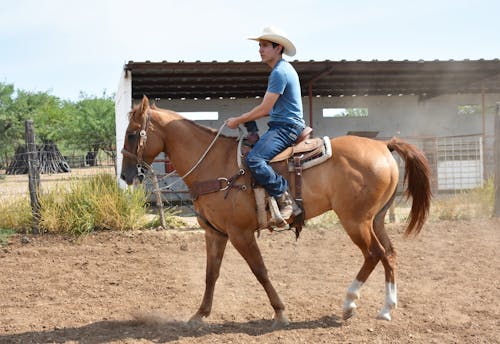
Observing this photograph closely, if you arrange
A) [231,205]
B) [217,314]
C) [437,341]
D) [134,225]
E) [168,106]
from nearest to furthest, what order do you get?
[437,341] → [231,205] → [217,314] → [134,225] → [168,106]

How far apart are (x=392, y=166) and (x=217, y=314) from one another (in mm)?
2324

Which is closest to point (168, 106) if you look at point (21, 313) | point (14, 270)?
point (14, 270)

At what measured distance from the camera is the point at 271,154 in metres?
4.54

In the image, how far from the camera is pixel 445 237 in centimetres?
835

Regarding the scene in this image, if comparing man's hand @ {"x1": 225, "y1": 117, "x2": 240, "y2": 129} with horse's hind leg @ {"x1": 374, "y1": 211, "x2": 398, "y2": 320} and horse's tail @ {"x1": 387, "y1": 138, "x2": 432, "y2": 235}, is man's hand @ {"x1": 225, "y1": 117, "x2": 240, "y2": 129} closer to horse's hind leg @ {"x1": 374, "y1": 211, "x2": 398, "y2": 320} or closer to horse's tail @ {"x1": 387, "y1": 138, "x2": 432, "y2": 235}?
horse's tail @ {"x1": 387, "y1": 138, "x2": 432, "y2": 235}

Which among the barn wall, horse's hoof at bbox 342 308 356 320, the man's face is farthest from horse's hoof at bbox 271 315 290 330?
the barn wall

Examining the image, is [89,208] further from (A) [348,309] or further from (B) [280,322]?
(A) [348,309]

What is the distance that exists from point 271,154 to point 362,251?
129 cm

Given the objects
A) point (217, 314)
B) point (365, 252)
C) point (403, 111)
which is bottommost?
point (217, 314)

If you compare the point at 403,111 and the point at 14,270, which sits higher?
the point at 403,111

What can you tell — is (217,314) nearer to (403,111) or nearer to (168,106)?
(168,106)

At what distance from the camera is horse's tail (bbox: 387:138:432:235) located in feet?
16.7

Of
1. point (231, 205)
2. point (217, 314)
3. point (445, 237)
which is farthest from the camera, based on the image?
point (445, 237)

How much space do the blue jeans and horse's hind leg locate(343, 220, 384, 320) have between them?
2.66 feet
